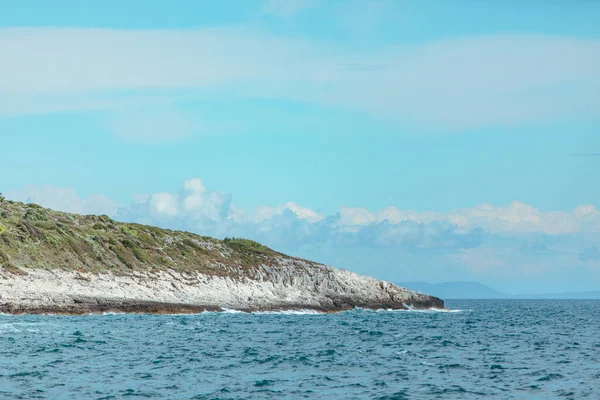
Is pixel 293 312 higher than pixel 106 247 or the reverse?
the reverse

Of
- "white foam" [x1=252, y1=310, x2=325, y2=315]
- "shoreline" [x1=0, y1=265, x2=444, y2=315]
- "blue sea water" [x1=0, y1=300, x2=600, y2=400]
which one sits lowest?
"blue sea water" [x1=0, y1=300, x2=600, y2=400]

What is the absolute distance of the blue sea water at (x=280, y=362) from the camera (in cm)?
3152

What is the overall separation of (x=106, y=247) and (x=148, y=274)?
790cm

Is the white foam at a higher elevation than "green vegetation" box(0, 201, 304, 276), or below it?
below

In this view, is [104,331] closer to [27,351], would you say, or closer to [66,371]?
[27,351]

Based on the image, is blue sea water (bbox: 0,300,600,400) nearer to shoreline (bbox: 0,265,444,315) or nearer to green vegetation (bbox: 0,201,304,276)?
shoreline (bbox: 0,265,444,315)

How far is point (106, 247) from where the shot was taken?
305 ft

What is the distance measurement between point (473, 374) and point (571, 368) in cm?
634

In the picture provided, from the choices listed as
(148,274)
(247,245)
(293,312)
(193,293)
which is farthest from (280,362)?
(247,245)

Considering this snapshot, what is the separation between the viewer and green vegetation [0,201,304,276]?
8338 cm

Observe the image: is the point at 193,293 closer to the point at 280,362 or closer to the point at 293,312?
the point at 293,312

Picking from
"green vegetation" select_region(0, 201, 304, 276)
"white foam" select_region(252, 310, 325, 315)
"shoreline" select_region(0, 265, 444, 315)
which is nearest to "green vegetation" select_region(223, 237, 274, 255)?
"green vegetation" select_region(0, 201, 304, 276)

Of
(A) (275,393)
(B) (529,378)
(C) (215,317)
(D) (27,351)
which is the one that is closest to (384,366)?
(B) (529,378)

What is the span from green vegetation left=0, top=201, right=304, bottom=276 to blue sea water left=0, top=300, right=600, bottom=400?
65.4 feet
